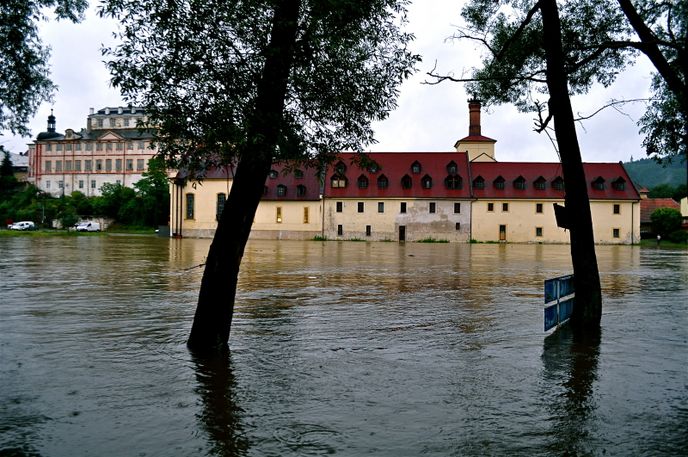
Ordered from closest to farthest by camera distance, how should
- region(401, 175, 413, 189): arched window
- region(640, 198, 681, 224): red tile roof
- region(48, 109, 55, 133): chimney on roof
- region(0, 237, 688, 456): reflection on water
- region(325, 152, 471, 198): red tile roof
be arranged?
1. region(0, 237, 688, 456): reflection on water
2. region(325, 152, 471, 198): red tile roof
3. region(401, 175, 413, 189): arched window
4. region(640, 198, 681, 224): red tile roof
5. region(48, 109, 55, 133): chimney on roof

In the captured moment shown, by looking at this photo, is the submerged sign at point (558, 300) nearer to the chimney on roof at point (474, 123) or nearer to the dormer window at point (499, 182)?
the dormer window at point (499, 182)

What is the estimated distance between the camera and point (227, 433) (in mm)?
5871

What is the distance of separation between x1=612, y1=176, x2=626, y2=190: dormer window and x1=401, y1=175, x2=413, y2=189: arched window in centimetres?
2338

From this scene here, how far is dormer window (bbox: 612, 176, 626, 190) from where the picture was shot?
70.7m

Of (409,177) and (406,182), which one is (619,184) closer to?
(409,177)

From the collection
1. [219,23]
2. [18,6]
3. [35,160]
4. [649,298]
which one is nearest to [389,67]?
[219,23]

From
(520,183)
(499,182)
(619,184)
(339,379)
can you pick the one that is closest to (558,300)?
(339,379)

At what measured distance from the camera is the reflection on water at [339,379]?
5746mm

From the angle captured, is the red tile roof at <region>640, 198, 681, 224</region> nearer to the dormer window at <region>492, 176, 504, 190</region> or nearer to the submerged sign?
the dormer window at <region>492, 176, 504, 190</region>

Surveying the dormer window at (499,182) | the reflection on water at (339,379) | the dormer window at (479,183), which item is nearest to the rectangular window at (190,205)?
the dormer window at (479,183)

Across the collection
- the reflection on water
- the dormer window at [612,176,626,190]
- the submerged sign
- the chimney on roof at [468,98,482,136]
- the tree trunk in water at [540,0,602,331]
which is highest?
the chimney on roof at [468,98,482,136]

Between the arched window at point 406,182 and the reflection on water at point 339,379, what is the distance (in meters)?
55.9

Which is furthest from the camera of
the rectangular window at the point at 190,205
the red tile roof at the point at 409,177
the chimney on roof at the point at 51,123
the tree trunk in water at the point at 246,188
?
the chimney on roof at the point at 51,123

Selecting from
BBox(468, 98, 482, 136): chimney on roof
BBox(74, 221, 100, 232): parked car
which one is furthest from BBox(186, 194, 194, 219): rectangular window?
BBox(468, 98, 482, 136): chimney on roof
